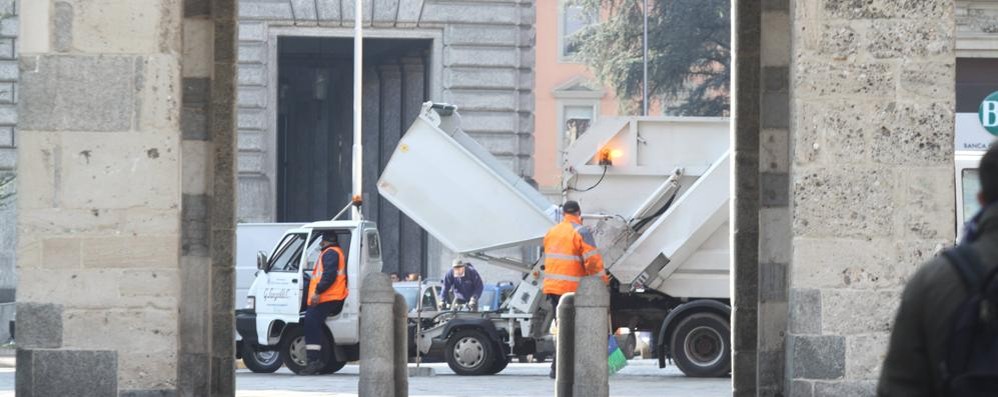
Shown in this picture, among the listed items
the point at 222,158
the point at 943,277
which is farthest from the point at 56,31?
the point at 943,277

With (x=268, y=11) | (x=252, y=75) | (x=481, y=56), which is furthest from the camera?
(x=481, y=56)

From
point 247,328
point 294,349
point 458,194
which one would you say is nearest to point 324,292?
point 294,349

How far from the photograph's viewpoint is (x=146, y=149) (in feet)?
36.6

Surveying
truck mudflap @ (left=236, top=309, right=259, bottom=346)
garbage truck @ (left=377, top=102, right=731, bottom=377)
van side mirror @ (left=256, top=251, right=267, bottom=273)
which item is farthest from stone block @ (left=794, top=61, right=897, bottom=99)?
truck mudflap @ (left=236, top=309, right=259, bottom=346)

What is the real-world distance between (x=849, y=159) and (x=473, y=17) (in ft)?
77.4

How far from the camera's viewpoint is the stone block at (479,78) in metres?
34.9

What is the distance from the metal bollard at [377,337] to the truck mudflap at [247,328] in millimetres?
9064

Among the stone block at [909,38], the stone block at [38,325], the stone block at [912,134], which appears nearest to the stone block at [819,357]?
the stone block at [912,134]

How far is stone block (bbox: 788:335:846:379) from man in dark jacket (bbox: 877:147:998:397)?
6561 mm

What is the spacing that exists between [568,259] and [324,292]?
14.5ft

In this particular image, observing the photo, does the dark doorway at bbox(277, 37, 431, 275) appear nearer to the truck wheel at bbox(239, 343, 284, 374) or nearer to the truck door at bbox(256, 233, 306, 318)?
the truck wheel at bbox(239, 343, 284, 374)

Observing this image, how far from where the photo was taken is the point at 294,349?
22719 millimetres

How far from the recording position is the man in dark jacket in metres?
4.71

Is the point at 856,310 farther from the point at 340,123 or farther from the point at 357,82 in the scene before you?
the point at 340,123
